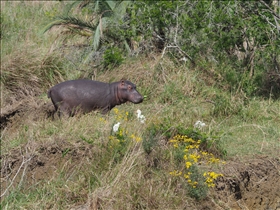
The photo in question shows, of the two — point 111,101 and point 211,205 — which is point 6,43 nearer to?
point 111,101

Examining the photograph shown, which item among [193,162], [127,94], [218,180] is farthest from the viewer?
[127,94]

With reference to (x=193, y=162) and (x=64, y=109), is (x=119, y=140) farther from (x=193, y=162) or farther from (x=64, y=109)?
(x=64, y=109)

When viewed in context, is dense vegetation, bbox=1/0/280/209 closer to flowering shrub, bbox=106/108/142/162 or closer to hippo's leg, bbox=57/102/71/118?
flowering shrub, bbox=106/108/142/162

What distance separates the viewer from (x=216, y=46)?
34.3 feet

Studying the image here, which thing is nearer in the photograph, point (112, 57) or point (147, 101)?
point (147, 101)

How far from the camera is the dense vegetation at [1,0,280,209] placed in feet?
22.9

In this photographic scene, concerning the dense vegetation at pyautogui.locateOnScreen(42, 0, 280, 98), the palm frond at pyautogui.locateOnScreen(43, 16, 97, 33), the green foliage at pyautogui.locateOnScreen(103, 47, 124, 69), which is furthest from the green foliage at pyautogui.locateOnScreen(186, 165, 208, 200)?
the palm frond at pyautogui.locateOnScreen(43, 16, 97, 33)

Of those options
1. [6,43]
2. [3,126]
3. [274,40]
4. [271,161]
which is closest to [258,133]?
[271,161]

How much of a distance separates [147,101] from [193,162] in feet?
11.6

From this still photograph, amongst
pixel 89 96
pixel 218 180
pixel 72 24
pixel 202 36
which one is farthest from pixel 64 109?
pixel 72 24

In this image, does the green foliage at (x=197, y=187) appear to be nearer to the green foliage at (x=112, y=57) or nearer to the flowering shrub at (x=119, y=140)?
the flowering shrub at (x=119, y=140)

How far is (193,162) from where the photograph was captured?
6957 mm

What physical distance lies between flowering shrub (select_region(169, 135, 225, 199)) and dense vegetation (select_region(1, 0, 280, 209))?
0.05 feet

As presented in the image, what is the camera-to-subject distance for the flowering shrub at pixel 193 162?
6688 millimetres
